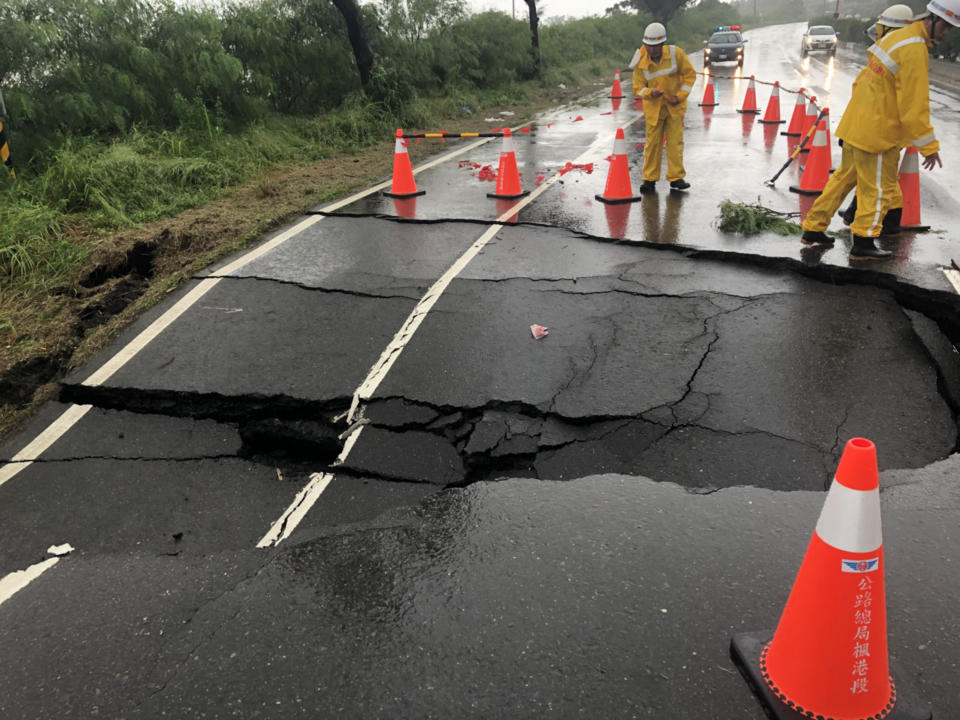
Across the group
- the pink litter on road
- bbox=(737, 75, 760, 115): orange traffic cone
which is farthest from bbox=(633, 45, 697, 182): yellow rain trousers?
bbox=(737, 75, 760, 115): orange traffic cone

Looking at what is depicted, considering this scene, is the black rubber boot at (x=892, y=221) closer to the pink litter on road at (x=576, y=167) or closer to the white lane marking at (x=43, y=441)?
the pink litter on road at (x=576, y=167)

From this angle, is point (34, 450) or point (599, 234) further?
point (599, 234)

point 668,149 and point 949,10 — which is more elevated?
point 949,10

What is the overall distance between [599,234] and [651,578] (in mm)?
4681

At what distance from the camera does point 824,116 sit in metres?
8.02

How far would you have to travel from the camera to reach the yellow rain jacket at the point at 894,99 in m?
5.23

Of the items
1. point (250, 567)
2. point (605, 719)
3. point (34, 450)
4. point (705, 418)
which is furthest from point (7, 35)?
point (605, 719)

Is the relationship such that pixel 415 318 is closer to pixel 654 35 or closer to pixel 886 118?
pixel 886 118

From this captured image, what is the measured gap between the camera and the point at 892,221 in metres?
6.46

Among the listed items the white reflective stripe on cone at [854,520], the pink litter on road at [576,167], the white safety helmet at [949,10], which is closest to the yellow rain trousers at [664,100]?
the pink litter on road at [576,167]

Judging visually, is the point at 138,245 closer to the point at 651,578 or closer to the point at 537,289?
the point at 537,289

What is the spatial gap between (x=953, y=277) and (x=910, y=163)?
1.82 m

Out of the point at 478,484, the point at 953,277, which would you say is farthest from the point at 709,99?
the point at 478,484

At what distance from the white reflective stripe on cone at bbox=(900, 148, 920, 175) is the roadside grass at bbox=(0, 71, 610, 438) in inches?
247
